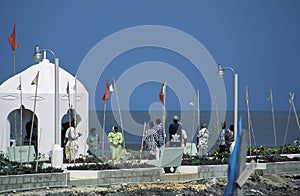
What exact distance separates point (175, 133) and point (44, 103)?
16.3 feet

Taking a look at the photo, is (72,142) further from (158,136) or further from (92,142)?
(158,136)

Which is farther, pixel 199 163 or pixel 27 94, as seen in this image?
pixel 27 94

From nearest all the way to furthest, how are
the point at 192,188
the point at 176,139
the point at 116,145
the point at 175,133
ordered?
the point at 192,188, the point at 116,145, the point at 175,133, the point at 176,139

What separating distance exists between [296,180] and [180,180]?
478cm

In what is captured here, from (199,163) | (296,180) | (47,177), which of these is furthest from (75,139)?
(296,180)

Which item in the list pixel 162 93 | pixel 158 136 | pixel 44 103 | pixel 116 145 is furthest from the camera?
pixel 162 93

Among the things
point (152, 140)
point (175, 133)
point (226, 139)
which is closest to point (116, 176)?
point (152, 140)

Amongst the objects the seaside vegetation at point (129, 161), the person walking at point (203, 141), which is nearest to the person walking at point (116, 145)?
the seaside vegetation at point (129, 161)

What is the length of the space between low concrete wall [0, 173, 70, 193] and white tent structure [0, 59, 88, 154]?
5.36 metres

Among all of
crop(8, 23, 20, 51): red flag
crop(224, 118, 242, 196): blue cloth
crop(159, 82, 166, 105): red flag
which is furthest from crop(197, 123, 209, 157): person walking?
crop(224, 118, 242, 196): blue cloth

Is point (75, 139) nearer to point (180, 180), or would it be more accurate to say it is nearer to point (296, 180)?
point (180, 180)

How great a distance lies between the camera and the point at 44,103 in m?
27.2

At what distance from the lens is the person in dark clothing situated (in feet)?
83.2

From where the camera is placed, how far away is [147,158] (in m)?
25.5
